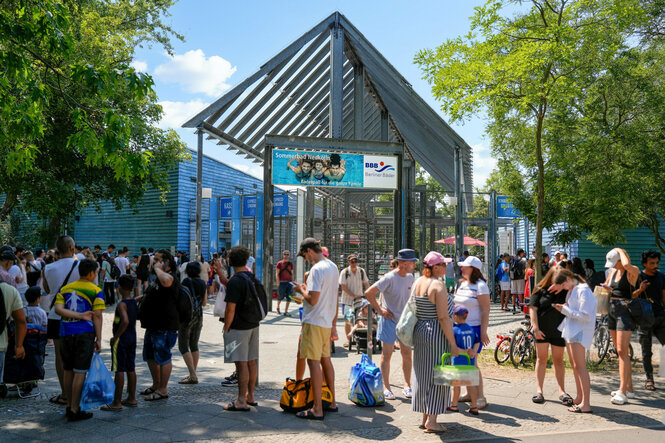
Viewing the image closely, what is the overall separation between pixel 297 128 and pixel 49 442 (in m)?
18.3

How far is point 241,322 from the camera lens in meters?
6.03

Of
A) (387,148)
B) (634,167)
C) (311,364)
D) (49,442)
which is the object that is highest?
(387,148)

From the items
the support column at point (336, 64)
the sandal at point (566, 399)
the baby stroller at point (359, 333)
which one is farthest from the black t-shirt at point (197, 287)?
the support column at point (336, 64)

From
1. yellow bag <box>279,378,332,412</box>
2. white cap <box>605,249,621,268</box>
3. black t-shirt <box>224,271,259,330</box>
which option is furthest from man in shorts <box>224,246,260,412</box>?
white cap <box>605,249,621,268</box>

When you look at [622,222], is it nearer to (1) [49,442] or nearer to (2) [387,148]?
(2) [387,148]

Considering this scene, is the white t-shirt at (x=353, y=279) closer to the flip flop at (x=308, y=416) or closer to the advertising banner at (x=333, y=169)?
the advertising banner at (x=333, y=169)

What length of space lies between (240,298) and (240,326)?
30cm

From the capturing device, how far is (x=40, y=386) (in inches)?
284

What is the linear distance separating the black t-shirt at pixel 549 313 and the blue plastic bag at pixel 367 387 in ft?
6.46

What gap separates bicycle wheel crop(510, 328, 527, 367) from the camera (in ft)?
29.0

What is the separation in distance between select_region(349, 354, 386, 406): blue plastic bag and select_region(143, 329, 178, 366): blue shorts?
214 cm

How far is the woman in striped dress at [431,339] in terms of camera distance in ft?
17.5

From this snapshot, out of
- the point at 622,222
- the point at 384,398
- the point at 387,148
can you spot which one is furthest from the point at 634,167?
the point at 384,398

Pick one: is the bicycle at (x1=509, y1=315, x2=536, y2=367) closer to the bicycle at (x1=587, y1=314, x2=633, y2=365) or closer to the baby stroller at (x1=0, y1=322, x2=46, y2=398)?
the bicycle at (x1=587, y1=314, x2=633, y2=365)
